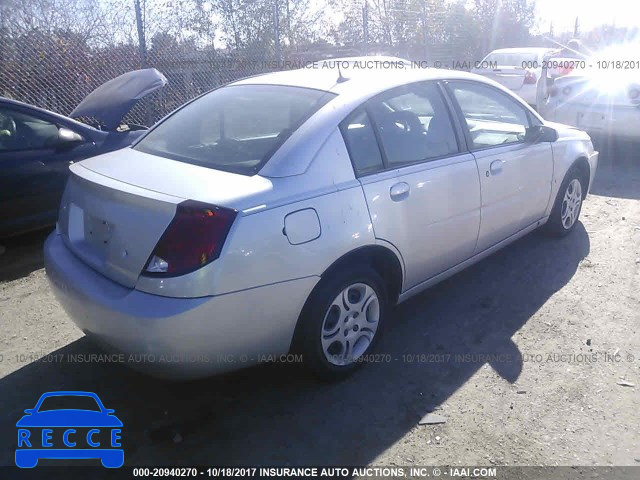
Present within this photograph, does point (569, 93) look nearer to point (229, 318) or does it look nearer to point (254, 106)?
point (254, 106)

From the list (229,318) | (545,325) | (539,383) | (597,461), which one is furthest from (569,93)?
(229,318)

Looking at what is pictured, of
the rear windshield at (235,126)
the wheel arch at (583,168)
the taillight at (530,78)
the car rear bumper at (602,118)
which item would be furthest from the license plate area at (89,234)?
the taillight at (530,78)

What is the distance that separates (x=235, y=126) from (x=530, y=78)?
32.5 ft

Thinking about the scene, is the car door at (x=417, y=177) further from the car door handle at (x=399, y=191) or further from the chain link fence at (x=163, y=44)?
the chain link fence at (x=163, y=44)

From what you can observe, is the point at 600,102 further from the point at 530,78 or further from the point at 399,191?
the point at 399,191

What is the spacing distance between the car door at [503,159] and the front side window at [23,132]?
371 centimetres

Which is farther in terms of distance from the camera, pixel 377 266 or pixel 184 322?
pixel 377 266

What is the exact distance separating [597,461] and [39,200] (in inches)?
189

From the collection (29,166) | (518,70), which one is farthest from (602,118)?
(29,166)

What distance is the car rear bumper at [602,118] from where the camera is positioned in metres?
7.83

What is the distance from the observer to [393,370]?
3.33 meters

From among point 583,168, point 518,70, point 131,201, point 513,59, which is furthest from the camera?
point 513,59

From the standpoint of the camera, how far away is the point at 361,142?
317 cm

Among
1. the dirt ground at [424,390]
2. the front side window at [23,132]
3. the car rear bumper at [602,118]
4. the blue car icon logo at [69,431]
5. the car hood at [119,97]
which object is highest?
the car hood at [119,97]
